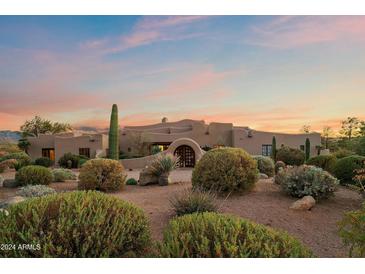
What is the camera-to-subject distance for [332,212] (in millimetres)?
6562

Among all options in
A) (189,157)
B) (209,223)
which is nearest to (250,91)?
(209,223)

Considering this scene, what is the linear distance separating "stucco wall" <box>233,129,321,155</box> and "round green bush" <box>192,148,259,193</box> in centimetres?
1851

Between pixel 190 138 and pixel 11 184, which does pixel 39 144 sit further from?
pixel 11 184

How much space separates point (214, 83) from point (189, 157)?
1510 cm

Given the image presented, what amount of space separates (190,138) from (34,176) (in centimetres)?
1809

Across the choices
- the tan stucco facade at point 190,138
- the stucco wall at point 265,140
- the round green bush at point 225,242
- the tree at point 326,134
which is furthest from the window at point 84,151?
the round green bush at point 225,242

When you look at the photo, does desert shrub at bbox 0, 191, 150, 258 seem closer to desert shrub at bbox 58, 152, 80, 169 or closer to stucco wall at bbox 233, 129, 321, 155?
desert shrub at bbox 58, 152, 80, 169

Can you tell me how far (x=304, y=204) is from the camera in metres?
6.52

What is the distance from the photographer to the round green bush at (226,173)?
7.47 metres

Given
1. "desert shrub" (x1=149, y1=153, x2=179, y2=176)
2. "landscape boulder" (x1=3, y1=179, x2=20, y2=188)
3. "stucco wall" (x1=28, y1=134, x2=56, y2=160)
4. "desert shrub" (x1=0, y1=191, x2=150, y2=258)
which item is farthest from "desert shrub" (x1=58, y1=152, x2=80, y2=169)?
"desert shrub" (x1=0, y1=191, x2=150, y2=258)

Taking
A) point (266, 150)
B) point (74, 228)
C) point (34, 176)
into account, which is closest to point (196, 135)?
point (266, 150)

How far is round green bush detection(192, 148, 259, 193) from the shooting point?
294 inches
